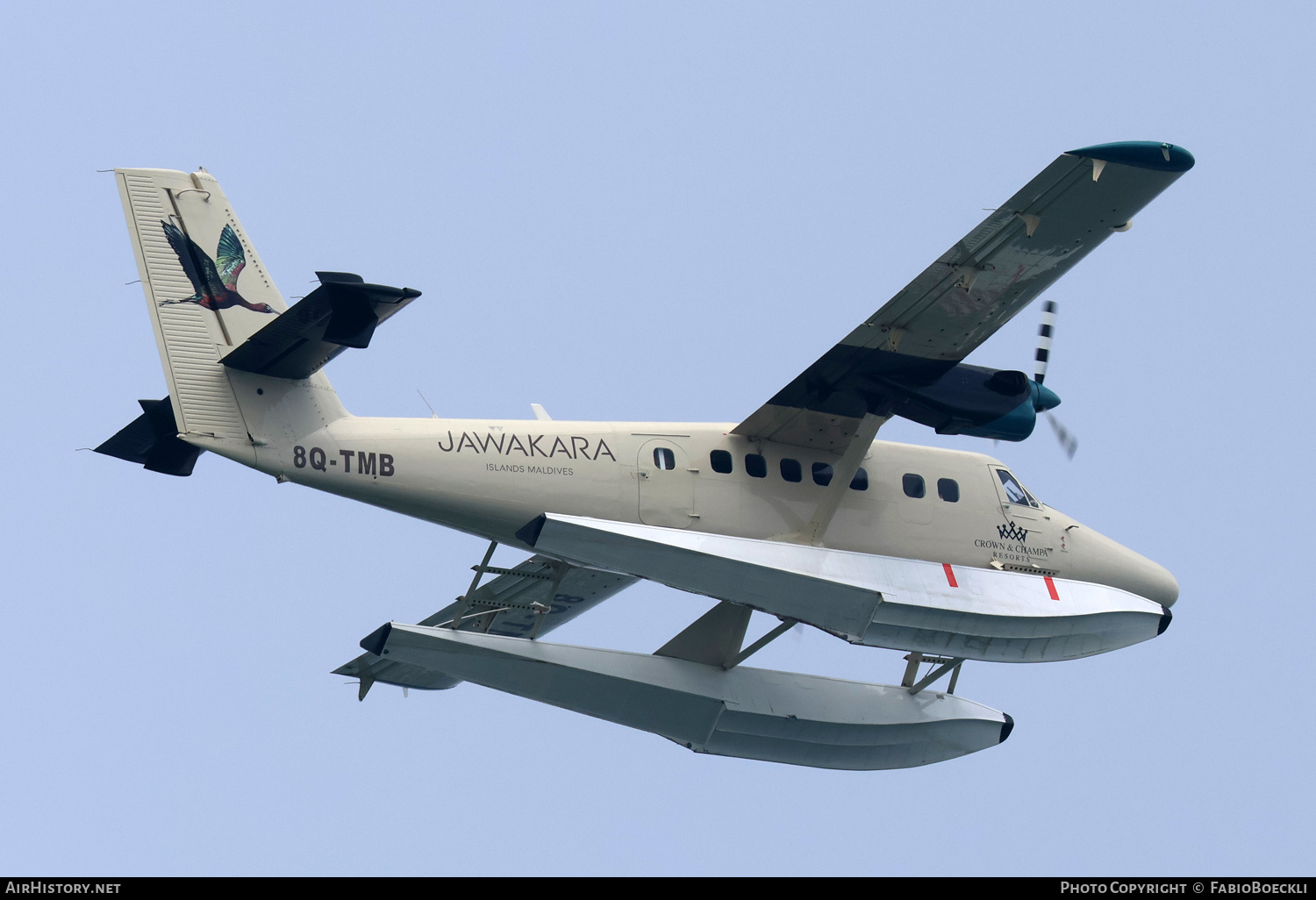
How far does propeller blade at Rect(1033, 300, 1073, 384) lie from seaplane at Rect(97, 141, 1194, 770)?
41 mm

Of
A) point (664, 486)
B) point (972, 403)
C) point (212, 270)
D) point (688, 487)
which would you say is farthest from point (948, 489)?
point (212, 270)

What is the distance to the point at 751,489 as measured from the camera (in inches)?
819

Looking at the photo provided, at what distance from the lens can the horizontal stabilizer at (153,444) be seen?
1944 centimetres

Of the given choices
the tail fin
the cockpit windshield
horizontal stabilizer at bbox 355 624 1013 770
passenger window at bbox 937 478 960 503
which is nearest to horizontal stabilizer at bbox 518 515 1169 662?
passenger window at bbox 937 478 960 503

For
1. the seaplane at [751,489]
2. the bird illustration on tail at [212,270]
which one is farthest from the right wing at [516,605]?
the bird illustration on tail at [212,270]

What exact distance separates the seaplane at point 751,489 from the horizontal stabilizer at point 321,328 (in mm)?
29

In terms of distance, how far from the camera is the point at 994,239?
18.9 metres

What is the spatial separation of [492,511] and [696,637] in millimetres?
3871

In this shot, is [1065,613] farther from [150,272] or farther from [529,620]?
[150,272]

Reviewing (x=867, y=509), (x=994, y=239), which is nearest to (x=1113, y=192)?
(x=994, y=239)

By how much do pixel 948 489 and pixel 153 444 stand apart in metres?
9.93

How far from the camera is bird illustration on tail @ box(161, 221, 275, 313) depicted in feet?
61.8

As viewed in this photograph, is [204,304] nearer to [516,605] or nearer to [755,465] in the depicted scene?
[516,605]

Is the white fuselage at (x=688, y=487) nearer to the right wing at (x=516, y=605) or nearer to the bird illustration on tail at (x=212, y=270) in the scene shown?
the bird illustration on tail at (x=212, y=270)
